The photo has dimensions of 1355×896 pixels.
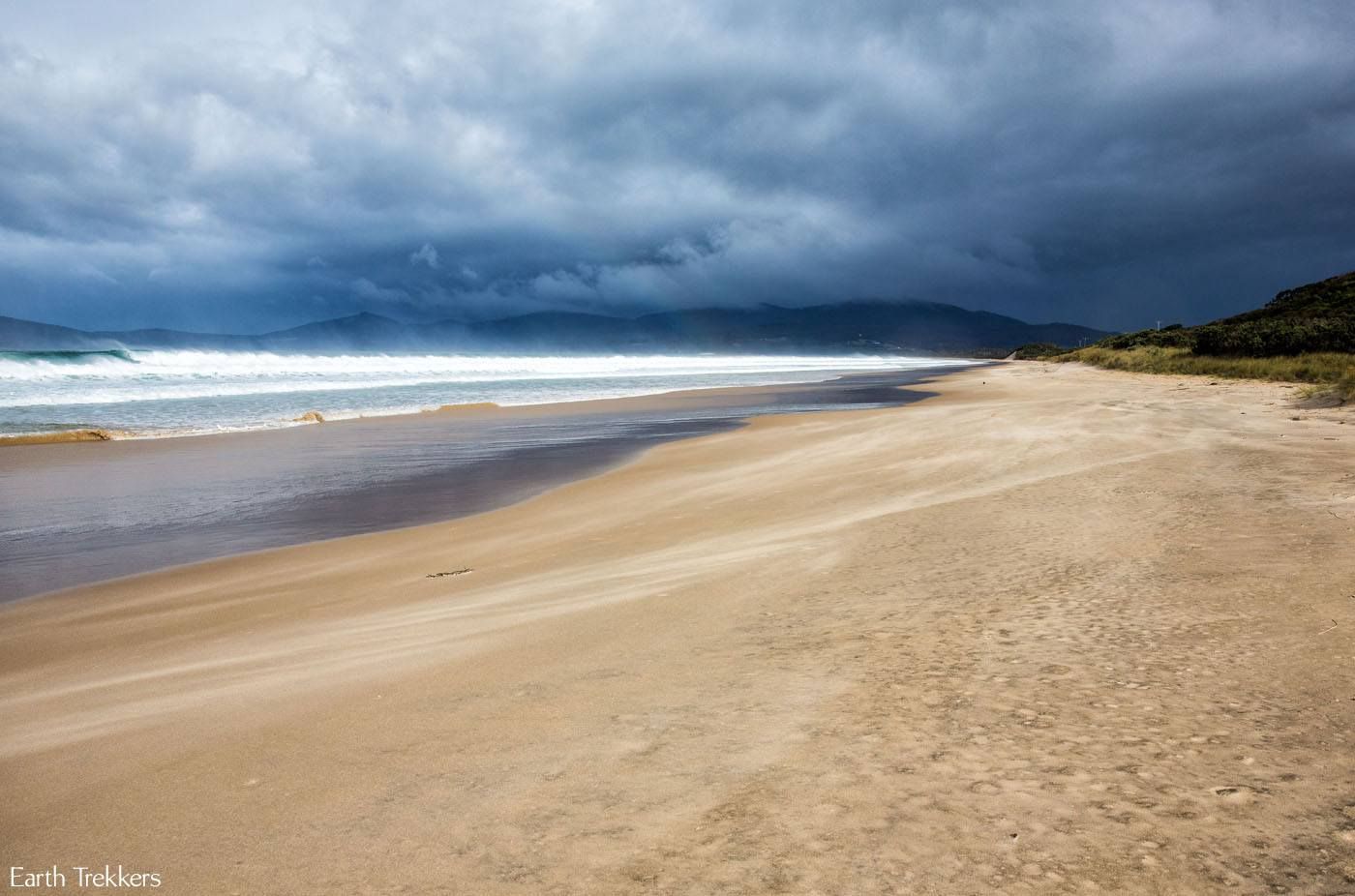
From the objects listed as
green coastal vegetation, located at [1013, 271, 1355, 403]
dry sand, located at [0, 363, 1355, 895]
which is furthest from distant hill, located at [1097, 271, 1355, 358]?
dry sand, located at [0, 363, 1355, 895]

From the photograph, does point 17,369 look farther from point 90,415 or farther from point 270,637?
point 270,637

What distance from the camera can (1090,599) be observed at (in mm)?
4449

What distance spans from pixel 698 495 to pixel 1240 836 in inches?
305

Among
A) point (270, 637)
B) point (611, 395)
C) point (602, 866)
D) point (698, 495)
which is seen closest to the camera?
point (602, 866)

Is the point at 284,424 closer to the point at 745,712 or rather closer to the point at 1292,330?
the point at 745,712

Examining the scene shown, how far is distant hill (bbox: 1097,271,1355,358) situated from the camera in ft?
83.8

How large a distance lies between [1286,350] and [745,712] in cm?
3115

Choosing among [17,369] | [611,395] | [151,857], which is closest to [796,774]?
[151,857]

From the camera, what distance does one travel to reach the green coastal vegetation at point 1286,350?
21.8 meters

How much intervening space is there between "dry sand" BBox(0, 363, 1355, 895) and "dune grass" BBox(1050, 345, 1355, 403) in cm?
1077

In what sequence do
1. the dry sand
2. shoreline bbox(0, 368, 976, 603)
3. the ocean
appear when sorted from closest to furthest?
the dry sand, shoreline bbox(0, 368, 976, 603), the ocean

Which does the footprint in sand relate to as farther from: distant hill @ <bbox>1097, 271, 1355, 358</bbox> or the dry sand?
distant hill @ <bbox>1097, 271, 1355, 358</bbox>

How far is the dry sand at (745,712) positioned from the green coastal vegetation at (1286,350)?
13428mm

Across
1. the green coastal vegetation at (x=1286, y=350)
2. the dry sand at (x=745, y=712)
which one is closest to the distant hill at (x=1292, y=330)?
the green coastal vegetation at (x=1286, y=350)
